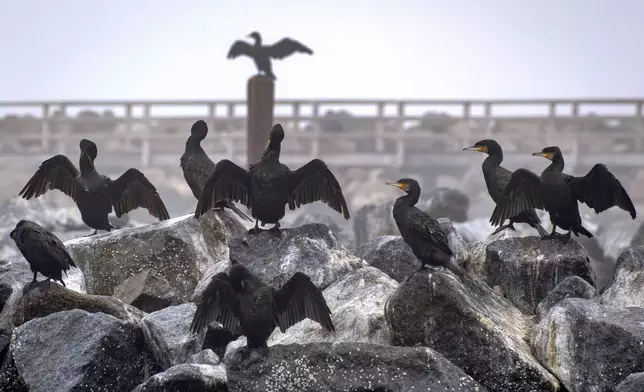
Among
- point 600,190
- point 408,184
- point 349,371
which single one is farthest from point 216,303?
point 600,190

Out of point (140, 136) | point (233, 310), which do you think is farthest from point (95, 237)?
point (140, 136)

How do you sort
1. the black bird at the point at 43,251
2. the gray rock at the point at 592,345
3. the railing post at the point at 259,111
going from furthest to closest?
1. the railing post at the point at 259,111
2. the black bird at the point at 43,251
3. the gray rock at the point at 592,345

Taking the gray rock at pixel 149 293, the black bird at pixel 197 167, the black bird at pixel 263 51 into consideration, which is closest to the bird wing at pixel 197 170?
the black bird at pixel 197 167

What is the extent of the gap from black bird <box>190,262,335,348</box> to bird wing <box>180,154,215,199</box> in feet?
8.06

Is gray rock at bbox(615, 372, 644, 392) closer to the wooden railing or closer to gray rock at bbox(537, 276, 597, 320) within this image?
gray rock at bbox(537, 276, 597, 320)

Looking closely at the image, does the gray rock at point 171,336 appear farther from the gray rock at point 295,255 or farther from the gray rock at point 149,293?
the gray rock at point 149,293

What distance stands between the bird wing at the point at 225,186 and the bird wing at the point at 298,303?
1466mm

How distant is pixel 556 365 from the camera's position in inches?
239

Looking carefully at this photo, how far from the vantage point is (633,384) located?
5.21 metres

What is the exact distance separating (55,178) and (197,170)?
1.33 metres

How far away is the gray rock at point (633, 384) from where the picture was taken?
519 cm

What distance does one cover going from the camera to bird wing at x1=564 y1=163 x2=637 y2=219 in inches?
293

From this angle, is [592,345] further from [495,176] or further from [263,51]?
[263,51]

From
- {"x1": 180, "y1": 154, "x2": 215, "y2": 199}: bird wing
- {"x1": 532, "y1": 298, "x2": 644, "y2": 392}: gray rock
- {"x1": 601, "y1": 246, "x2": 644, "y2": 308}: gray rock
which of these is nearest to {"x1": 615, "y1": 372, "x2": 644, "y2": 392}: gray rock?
{"x1": 532, "y1": 298, "x2": 644, "y2": 392}: gray rock
